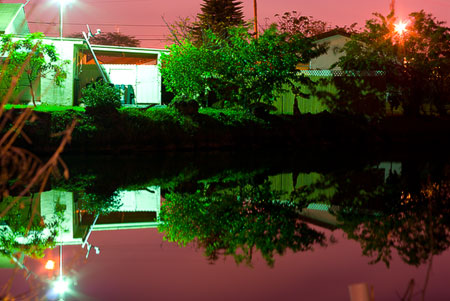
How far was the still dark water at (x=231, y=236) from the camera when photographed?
4844mm

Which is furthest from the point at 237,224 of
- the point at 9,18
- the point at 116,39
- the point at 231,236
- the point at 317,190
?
the point at 116,39

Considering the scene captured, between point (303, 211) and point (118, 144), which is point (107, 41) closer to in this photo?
point (118, 144)

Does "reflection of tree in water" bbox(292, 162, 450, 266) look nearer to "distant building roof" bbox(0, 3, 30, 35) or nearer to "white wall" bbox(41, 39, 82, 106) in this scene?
"white wall" bbox(41, 39, 82, 106)

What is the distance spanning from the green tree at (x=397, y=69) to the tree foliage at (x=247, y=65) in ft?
8.45

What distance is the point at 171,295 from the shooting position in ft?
15.1

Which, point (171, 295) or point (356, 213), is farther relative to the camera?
point (356, 213)

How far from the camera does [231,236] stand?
22.0 feet

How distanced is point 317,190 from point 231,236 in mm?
4324

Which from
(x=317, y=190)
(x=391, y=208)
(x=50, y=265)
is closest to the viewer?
(x=50, y=265)

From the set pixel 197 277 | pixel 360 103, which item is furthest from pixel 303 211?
pixel 360 103

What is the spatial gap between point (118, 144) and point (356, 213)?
36.2ft

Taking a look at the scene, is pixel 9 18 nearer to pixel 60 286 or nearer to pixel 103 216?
pixel 103 216

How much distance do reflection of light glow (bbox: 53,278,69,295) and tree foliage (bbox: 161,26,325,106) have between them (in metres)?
18.6

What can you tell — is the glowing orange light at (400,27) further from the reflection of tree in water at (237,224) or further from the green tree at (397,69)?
the reflection of tree in water at (237,224)
